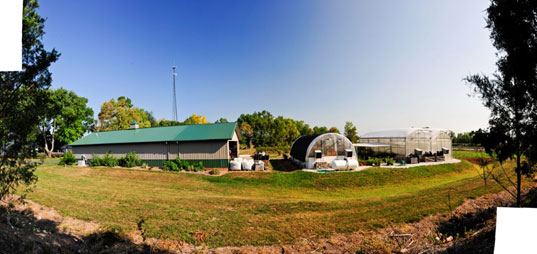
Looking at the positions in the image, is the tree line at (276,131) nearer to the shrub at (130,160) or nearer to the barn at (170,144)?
the barn at (170,144)

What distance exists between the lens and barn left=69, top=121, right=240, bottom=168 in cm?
1775

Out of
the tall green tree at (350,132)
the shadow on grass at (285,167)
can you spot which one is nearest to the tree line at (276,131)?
the tall green tree at (350,132)

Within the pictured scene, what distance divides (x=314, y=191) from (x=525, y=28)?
32.4 feet

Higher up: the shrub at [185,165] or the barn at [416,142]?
the barn at [416,142]

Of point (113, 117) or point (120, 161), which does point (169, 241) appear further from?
point (113, 117)

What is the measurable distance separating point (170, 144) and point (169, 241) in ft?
52.7

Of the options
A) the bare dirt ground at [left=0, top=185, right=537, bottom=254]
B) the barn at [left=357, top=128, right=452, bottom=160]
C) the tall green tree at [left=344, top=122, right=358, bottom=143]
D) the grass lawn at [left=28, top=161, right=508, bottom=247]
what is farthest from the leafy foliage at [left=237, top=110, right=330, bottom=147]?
the bare dirt ground at [left=0, top=185, right=537, bottom=254]

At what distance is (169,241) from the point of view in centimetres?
448

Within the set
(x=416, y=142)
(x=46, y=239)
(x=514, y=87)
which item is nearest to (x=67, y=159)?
(x=46, y=239)

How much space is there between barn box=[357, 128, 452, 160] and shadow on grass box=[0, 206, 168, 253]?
72.9 ft

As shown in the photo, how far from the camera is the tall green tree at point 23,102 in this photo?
307 centimetres

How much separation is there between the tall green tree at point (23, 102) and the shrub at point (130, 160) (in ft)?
57.0

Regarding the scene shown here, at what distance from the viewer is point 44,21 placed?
130 inches

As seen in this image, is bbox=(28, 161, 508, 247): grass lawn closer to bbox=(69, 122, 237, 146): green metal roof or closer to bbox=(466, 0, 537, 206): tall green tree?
bbox=(466, 0, 537, 206): tall green tree
